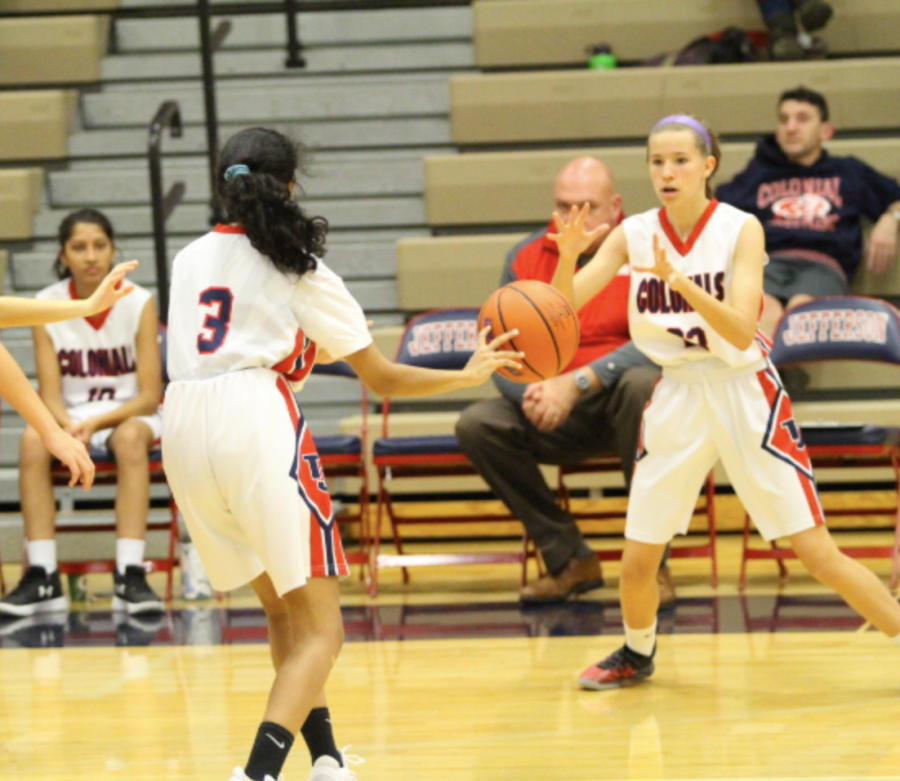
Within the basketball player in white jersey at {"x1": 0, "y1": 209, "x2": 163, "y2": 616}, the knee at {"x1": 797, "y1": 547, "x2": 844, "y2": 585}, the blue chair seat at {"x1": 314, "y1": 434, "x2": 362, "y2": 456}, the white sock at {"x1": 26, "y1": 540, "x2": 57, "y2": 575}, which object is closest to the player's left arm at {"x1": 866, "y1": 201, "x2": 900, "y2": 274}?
the blue chair seat at {"x1": 314, "y1": 434, "x2": 362, "y2": 456}

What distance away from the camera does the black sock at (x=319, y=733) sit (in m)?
3.43

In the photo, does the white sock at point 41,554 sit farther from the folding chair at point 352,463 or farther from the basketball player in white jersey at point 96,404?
the folding chair at point 352,463

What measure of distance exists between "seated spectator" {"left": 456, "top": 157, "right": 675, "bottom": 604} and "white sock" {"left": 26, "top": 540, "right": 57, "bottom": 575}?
5.67 ft

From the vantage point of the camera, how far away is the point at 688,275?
424 centimetres

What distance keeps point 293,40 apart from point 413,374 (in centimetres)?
550

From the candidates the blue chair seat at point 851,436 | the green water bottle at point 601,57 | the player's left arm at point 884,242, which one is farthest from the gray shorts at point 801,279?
the green water bottle at point 601,57

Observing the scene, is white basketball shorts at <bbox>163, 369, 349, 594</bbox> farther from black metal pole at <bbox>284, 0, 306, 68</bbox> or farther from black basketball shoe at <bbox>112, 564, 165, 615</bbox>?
black metal pole at <bbox>284, 0, 306, 68</bbox>

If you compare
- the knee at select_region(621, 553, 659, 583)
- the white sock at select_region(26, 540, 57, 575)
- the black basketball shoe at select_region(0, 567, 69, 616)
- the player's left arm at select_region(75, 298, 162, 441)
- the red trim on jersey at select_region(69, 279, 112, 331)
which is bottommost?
the black basketball shoe at select_region(0, 567, 69, 616)

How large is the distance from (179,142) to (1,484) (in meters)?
2.55

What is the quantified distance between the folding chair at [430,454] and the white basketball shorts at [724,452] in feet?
5.37

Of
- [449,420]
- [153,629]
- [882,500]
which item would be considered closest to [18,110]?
[449,420]

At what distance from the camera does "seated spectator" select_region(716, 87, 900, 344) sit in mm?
6723

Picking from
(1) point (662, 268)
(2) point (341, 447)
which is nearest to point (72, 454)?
(1) point (662, 268)

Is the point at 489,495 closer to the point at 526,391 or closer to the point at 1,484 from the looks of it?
the point at 526,391
